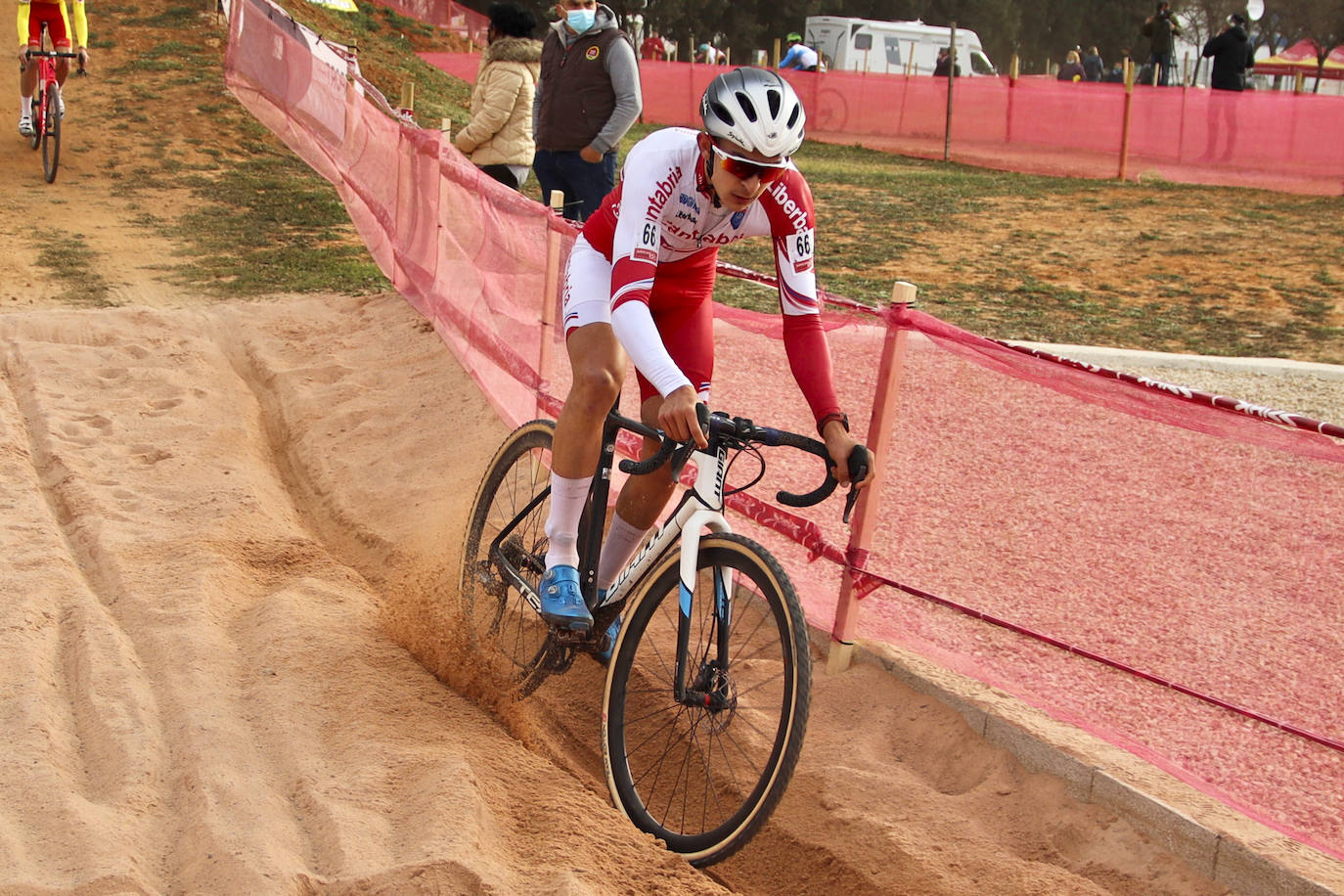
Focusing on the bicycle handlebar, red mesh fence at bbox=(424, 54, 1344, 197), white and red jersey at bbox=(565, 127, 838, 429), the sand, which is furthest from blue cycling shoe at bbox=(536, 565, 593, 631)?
red mesh fence at bbox=(424, 54, 1344, 197)

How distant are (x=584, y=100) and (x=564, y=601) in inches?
205

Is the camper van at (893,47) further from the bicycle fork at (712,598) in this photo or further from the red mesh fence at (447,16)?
the bicycle fork at (712,598)

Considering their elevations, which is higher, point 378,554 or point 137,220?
point 137,220

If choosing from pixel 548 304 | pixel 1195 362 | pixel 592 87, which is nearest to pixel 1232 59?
pixel 1195 362

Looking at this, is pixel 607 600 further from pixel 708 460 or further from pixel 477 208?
pixel 477 208

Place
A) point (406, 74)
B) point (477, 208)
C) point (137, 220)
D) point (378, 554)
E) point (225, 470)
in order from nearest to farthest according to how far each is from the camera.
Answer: point (378, 554) → point (225, 470) → point (477, 208) → point (137, 220) → point (406, 74)

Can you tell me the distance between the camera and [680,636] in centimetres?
358

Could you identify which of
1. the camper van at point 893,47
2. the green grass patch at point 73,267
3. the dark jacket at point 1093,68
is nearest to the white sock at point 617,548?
the green grass patch at point 73,267

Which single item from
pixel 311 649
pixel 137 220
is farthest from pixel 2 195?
pixel 311 649

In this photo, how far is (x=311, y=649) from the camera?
4.72m

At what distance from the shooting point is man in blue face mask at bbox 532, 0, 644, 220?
844 cm

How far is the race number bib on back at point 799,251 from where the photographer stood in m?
3.95

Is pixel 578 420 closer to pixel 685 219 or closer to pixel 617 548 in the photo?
pixel 617 548

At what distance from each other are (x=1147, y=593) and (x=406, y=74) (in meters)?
17.5
